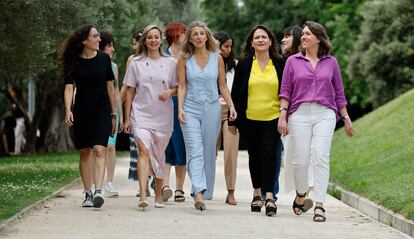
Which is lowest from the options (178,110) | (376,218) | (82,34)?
(376,218)

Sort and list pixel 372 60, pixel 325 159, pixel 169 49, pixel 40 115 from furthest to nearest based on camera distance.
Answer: pixel 372 60 → pixel 40 115 → pixel 169 49 → pixel 325 159

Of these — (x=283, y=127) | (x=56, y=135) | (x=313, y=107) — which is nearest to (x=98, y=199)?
(x=283, y=127)

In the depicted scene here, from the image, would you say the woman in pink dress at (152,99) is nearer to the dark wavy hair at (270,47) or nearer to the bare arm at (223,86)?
the bare arm at (223,86)

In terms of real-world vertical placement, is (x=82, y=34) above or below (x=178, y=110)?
above

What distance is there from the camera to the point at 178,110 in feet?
42.8

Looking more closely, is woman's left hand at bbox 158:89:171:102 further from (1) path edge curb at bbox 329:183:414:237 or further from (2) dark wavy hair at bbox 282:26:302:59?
(1) path edge curb at bbox 329:183:414:237

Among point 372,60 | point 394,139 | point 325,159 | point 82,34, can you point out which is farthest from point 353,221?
point 372,60

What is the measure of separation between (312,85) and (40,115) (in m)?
28.8

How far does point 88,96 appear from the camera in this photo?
12.9m

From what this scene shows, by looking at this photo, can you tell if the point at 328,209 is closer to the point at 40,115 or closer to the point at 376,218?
the point at 376,218

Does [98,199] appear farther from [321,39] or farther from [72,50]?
[321,39]

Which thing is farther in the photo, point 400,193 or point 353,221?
point 400,193

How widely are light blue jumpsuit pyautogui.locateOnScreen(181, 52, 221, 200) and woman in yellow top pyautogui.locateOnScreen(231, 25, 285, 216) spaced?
0.29 m

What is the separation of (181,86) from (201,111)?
374 mm
